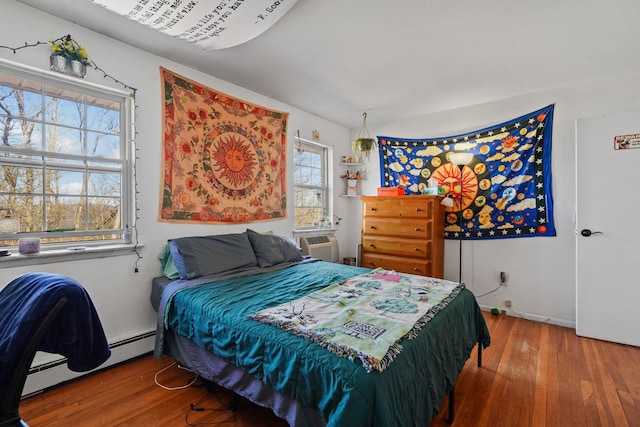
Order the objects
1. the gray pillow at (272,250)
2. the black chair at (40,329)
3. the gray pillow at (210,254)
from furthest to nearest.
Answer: the gray pillow at (272,250), the gray pillow at (210,254), the black chair at (40,329)

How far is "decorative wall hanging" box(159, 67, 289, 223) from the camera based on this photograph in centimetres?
251

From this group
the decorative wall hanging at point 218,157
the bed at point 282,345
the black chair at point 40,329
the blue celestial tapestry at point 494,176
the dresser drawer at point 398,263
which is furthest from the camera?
the dresser drawer at point 398,263

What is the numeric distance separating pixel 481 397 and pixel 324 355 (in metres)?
1.35

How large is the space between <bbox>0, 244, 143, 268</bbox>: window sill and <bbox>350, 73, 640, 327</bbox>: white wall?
3.55 metres

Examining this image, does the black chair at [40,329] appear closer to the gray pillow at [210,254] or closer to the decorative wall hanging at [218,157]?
the gray pillow at [210,254]

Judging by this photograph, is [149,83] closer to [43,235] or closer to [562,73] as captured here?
[43,235]

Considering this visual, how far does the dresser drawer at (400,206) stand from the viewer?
10.9 feet

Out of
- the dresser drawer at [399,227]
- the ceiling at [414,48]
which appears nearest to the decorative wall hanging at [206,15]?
the ceiling at [414,48]

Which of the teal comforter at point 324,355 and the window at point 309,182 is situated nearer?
the teal comforter at point 324,355

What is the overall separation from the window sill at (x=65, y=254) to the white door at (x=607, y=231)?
3.96 meters

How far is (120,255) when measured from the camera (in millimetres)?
2229

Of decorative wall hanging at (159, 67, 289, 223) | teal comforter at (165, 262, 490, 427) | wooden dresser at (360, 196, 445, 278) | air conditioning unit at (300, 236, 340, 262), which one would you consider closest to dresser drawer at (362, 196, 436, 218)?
wooden dresser at (360, 196, 445, 278)

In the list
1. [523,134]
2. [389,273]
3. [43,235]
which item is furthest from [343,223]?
[43,235]

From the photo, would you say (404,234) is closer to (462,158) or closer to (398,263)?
(398,263)
